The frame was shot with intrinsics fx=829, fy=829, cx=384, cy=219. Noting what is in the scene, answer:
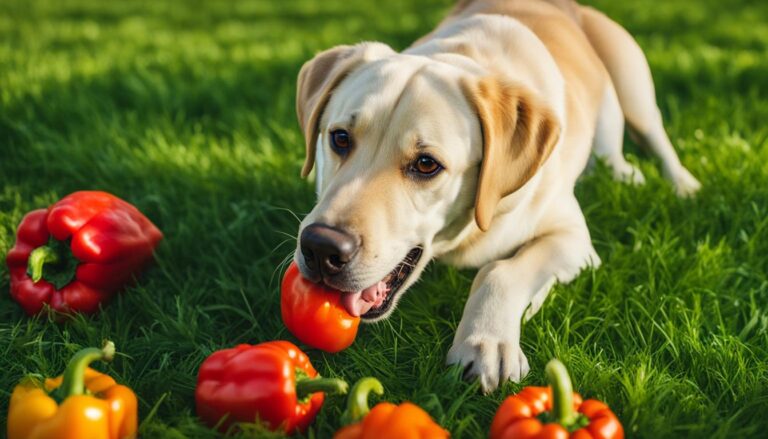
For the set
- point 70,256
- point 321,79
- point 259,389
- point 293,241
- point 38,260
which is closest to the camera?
point 259,389

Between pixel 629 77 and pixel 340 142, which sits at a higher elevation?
pixel 340 142

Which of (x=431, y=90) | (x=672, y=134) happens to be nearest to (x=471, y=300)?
(x=431, y=90)

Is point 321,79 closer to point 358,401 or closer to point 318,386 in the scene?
point 318,386

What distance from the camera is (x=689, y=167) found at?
457 centimetres

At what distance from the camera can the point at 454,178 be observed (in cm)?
299

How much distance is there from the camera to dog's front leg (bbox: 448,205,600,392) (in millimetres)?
2775

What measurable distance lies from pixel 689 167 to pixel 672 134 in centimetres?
52

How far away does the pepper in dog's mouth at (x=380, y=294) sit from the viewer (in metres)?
2.84

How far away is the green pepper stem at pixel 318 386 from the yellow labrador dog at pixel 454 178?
46 cm

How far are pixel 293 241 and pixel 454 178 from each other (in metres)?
0.99

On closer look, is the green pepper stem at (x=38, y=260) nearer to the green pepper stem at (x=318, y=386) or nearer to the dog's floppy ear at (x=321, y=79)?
the dog's floppy ear at (x=321, y=79)

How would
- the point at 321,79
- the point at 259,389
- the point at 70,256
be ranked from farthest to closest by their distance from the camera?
1. the point at 321,79
2. the point at 70,256
3. the point at 259,389

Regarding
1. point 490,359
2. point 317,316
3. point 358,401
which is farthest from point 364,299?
point 358,401

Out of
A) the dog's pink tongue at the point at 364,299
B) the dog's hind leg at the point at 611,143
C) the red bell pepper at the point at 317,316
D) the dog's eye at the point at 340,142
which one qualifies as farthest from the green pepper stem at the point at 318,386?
the dog's hind leg at the point at 611,143
